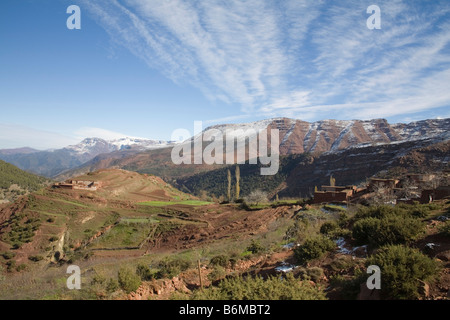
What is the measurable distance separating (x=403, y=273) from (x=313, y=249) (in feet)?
13.8

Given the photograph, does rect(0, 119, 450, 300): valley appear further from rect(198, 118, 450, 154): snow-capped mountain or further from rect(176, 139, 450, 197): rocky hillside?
rect(198, 118, 450, 154): snow-capped mountain

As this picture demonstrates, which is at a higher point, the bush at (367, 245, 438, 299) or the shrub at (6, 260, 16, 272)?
the bush at (367, 245, 438, 299)

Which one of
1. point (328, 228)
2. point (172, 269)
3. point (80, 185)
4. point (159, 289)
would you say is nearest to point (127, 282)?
point (159, 289)

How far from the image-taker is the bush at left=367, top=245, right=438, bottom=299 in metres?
5.72

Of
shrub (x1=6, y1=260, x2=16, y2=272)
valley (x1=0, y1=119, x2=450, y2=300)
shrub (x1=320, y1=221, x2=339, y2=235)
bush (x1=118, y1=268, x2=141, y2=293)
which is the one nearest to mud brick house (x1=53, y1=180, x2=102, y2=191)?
valley (x1=0, y1=119, x2=450, y2=300)

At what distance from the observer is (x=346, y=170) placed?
74875 mm

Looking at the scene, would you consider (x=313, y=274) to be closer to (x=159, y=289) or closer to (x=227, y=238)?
(x=159, y=289)

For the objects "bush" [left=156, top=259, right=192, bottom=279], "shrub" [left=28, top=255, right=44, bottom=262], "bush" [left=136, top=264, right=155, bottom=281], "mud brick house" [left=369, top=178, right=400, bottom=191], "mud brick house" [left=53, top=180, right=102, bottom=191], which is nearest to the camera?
"bush" [left=156, top=259, right=192, bottom=279]

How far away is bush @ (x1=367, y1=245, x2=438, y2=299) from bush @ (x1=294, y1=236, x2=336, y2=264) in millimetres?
3485

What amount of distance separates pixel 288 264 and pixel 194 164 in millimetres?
144646

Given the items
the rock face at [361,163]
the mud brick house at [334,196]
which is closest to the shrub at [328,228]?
the mud brick house at [334,196]

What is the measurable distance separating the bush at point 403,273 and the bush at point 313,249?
349 cm
